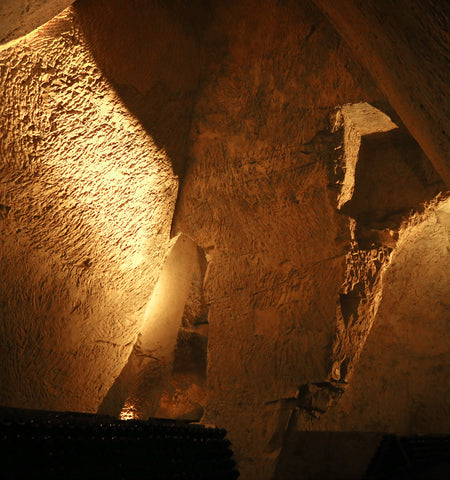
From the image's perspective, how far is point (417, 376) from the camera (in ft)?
15.6

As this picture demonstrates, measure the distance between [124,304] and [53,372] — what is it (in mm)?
680

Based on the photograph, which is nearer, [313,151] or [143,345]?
[313,151]

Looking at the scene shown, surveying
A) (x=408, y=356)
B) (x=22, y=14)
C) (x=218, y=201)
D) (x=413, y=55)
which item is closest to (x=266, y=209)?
(x=218, y=201)

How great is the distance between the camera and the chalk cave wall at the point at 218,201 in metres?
2.66

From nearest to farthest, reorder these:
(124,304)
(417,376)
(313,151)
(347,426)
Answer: (313,151) < (124,304) < (347,426) < (417,376)

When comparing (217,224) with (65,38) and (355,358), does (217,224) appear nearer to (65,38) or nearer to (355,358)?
(355,358)

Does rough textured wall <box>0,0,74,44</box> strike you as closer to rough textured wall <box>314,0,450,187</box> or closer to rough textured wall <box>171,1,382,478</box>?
rough textured wall <box>314,0,450,187</box>

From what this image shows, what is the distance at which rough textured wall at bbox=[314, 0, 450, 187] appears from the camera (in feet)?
4.89

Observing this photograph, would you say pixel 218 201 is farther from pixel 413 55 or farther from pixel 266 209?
pixel 413 55

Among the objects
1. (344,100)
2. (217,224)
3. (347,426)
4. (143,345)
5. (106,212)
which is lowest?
(347,426)

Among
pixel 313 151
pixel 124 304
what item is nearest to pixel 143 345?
pixel 124 304

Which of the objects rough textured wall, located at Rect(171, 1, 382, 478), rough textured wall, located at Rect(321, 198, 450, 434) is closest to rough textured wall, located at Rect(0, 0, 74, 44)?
rough textured wall, located at Rect(171, 1, 382, 478)

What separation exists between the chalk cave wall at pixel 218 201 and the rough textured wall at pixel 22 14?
16.2 inches

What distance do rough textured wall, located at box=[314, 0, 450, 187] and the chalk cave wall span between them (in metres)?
0.97
